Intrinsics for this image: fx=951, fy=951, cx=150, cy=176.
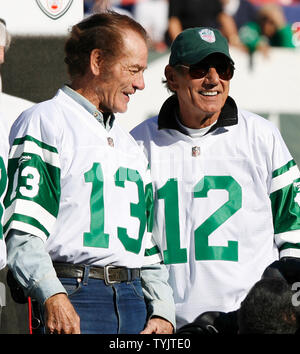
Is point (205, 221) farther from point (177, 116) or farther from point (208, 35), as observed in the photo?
point (208, 35)

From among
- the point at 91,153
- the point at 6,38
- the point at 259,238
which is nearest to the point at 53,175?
the point at 91,153

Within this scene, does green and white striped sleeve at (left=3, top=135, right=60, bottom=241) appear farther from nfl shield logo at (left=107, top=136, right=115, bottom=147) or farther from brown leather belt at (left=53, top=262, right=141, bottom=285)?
nfl shield logo at (left=107, top=136, right=115, bottom=147)

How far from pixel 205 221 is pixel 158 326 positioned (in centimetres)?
60

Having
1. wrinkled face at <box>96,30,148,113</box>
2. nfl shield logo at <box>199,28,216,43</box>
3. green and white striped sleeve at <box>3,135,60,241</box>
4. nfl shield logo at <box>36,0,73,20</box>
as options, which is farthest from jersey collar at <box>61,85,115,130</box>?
nfl shield logo at <box>36,0,73,20</box>

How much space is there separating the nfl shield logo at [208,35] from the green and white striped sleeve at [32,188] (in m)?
1.06

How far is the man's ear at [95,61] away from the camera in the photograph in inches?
151

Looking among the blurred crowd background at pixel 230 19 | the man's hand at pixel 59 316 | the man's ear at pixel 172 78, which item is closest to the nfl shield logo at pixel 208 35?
the man's ear at pixel 172 78

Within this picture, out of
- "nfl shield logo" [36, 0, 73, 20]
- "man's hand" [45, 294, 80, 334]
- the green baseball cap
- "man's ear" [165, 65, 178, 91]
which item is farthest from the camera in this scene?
"nfl shield logo" [36, 0, 73, 20]

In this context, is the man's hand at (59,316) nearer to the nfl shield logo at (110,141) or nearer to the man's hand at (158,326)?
the man's hand at (158,326)

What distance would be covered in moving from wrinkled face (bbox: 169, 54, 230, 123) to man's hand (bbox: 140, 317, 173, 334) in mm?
1004

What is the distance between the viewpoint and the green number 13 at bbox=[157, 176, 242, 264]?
4141mm

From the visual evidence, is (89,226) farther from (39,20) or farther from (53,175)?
(39,20)

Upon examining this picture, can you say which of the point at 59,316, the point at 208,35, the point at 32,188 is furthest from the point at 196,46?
the point at 59,316

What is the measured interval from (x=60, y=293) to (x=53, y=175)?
460mm
